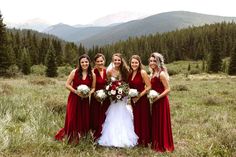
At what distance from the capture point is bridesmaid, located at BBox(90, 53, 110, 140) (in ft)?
28.4

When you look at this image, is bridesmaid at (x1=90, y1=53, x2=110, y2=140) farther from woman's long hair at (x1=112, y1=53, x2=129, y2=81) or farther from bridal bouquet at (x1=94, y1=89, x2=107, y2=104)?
woman's long hair at (x1=112, y1=53, x2=129, y2=81)

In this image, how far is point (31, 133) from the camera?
8180 mm

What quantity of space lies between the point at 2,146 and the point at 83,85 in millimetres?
2355

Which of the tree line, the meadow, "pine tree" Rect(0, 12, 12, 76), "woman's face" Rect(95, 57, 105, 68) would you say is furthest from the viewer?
the tree line

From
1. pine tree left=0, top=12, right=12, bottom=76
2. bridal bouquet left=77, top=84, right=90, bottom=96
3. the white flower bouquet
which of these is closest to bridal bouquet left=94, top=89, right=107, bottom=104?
bridal bouquet left=77, top=84, right=90, bottom=96

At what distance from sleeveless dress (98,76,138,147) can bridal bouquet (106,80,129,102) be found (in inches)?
15.4

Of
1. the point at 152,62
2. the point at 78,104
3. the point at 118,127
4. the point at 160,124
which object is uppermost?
the point at 152,62

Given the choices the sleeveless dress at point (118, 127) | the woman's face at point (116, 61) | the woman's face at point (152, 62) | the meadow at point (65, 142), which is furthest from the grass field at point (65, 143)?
the woman's face at point (152, 62)

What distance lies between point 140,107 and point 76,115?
159cm

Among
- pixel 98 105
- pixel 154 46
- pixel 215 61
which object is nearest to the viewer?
pixel 98 105

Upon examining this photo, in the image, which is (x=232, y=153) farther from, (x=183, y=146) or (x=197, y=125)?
(x=197, y=125)

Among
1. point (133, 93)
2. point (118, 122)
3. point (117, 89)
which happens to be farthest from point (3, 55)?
point (133, 93)

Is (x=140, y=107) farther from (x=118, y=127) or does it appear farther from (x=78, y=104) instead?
(x=78, y=104)

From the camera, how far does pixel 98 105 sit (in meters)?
8.80
